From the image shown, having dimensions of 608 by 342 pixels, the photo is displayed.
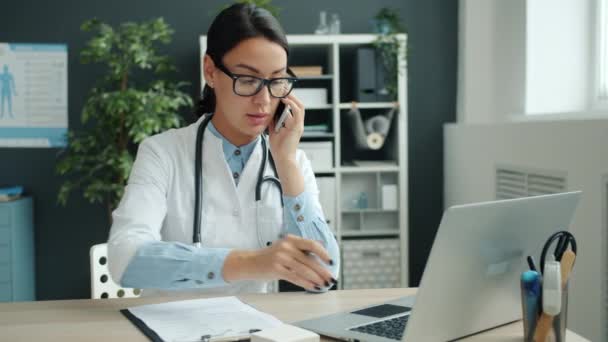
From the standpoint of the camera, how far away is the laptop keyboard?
3.68 ft

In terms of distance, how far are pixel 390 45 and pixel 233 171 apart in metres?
2.13

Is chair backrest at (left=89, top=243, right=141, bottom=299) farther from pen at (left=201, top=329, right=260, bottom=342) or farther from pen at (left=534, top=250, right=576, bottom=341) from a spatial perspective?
pen at (left=534, top=250, right=576, bottom=341)

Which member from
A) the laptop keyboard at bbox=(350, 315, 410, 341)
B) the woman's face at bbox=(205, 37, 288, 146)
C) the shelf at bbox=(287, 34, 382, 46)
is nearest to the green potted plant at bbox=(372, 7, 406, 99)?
the shelf at bbox=(287, 34, 382, 46)

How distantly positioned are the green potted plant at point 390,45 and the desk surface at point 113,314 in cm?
235

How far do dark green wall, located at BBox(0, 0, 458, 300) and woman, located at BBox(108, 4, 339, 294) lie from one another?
2393 mm

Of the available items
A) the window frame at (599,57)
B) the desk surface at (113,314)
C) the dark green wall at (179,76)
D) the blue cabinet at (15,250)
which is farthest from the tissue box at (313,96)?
the desk surface at (113,314)

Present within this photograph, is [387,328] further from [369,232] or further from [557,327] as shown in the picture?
[369,232]

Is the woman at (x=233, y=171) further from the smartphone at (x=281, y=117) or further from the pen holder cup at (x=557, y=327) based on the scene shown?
the pen holder cup at (x=557, y=327)

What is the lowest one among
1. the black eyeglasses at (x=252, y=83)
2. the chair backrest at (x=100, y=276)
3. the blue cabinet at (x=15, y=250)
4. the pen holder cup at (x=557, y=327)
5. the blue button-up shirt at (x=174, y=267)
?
the blue cabinet at (x=15, y=250)

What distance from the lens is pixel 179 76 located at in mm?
4109

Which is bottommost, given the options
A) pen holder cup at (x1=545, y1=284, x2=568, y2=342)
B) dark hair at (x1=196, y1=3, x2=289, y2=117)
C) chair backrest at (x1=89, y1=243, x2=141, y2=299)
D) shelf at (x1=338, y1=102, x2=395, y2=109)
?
chair backrest at (x1=89, y1=243, x2=141, y2=299)

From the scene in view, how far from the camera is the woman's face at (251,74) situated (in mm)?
1610

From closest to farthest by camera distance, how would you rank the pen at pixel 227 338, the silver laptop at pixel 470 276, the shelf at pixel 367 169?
the silver laptop at pixel 470 276 → the pen at pixel 227 338 → the shelf at pixel 367 169

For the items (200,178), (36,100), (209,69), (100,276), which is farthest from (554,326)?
(36,100)
